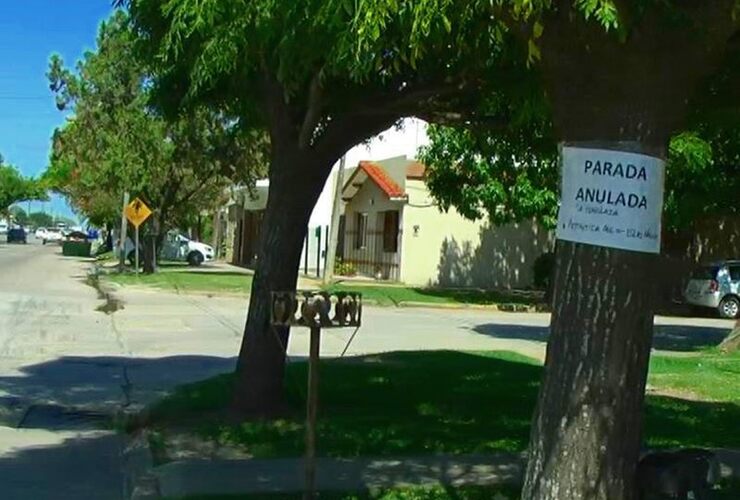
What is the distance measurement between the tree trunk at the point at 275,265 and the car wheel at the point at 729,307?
25.8 metres

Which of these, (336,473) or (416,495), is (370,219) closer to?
(336,473)

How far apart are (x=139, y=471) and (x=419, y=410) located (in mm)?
3285

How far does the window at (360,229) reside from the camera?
1799 inches

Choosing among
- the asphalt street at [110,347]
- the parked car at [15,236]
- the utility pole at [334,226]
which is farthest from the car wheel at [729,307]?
the parked car at [15,236]

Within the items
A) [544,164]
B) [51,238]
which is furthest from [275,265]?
[51,238]

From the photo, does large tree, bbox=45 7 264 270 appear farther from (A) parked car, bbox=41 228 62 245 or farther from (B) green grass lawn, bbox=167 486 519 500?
(A) parked car, bbox=41 228 62 245

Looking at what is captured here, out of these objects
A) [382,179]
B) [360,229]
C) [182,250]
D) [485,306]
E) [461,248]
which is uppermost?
[382,179]

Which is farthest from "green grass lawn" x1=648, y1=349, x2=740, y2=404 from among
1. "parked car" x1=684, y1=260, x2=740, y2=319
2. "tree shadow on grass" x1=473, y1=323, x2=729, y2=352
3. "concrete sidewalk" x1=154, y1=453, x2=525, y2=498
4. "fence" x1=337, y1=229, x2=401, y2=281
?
"fence" x1=337, y1=229, x2=401, y2=281

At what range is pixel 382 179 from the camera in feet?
135

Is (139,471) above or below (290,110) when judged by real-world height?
below

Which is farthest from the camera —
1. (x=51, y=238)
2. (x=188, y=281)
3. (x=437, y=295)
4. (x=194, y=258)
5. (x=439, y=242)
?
(x=51, y=238)

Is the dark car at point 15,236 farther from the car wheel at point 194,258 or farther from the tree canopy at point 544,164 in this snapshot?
the tree canopy at point 544,164

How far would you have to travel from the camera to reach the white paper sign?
4824 millimetres

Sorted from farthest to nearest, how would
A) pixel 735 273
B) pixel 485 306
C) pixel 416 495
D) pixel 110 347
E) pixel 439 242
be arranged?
pixel 439 242, pixel 735 273, pixel 485 306, pixel 110 347, pixel 416 495
